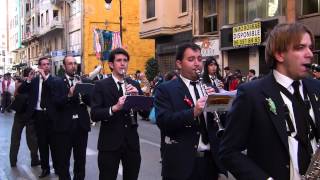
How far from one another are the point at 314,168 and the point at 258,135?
370 millimetres

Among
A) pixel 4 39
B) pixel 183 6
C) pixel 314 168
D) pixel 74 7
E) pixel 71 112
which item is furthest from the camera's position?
pixel 4 39

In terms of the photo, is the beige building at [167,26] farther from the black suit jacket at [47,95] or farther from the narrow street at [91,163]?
the black suit jacket at [47,95]

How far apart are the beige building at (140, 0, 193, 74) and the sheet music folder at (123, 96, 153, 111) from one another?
76.3ft

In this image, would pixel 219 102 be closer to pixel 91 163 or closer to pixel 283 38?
pixel 283 38

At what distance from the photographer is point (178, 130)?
4.88m

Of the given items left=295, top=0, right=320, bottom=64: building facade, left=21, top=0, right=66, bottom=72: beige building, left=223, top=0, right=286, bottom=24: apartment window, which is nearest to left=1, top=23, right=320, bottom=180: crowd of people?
left=295, top=0, right=320, bottom=64: building facade

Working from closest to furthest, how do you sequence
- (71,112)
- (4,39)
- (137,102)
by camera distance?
(137,102) < (71,112) < (4,39)

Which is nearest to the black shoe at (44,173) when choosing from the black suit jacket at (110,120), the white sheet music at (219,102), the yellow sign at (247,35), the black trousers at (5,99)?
the black suit jacket at (110,120)

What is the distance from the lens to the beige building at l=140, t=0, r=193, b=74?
30203 mm

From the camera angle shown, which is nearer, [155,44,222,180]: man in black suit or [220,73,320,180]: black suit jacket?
[220,73,320,180]: black suit jacket

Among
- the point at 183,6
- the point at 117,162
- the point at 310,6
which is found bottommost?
the point at 117,162

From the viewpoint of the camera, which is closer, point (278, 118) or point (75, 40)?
point (278, 118)

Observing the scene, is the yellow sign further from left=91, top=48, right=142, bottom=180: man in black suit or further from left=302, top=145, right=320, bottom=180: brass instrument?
left=302, top=145, right=320, bottom=180: brass instrument

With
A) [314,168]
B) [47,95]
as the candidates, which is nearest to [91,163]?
[47,95]
